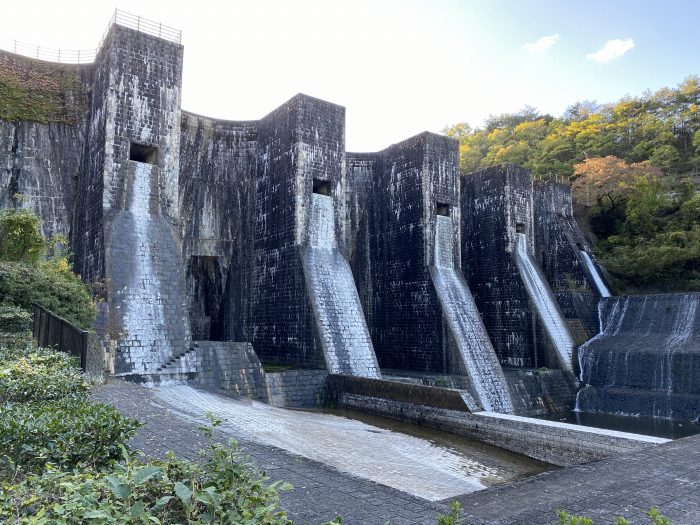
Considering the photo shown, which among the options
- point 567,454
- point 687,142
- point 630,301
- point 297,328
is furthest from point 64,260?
point 687,142

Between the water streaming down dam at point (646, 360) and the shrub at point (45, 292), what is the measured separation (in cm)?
1344

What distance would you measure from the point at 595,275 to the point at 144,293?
15954mm

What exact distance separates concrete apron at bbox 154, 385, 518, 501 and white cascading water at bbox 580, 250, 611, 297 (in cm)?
1284

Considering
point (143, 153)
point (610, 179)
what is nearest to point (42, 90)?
point (143, 153)

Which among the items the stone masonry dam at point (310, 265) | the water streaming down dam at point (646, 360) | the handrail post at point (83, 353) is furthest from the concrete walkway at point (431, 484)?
the water streaming down dam at point (646, 360)

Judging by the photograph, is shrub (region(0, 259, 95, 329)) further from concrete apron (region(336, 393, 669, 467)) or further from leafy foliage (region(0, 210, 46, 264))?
concrete apron (region(336, 393, 669, 467))

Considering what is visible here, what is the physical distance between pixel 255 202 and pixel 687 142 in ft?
80.9

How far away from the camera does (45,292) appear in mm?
8484

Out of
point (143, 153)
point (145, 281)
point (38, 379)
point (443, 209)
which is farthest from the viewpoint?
point (443, 209)

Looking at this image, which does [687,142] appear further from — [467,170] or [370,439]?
[370,439]

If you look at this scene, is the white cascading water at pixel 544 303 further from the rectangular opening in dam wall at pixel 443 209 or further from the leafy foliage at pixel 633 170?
the leafy foliage at pixel 633 170

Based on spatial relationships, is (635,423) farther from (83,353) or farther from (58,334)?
(58,334)

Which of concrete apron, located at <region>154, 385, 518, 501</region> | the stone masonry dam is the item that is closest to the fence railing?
concrete apron, located at <region>154, 385, 518, 501</region>

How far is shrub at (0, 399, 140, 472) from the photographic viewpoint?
3.32 meters
